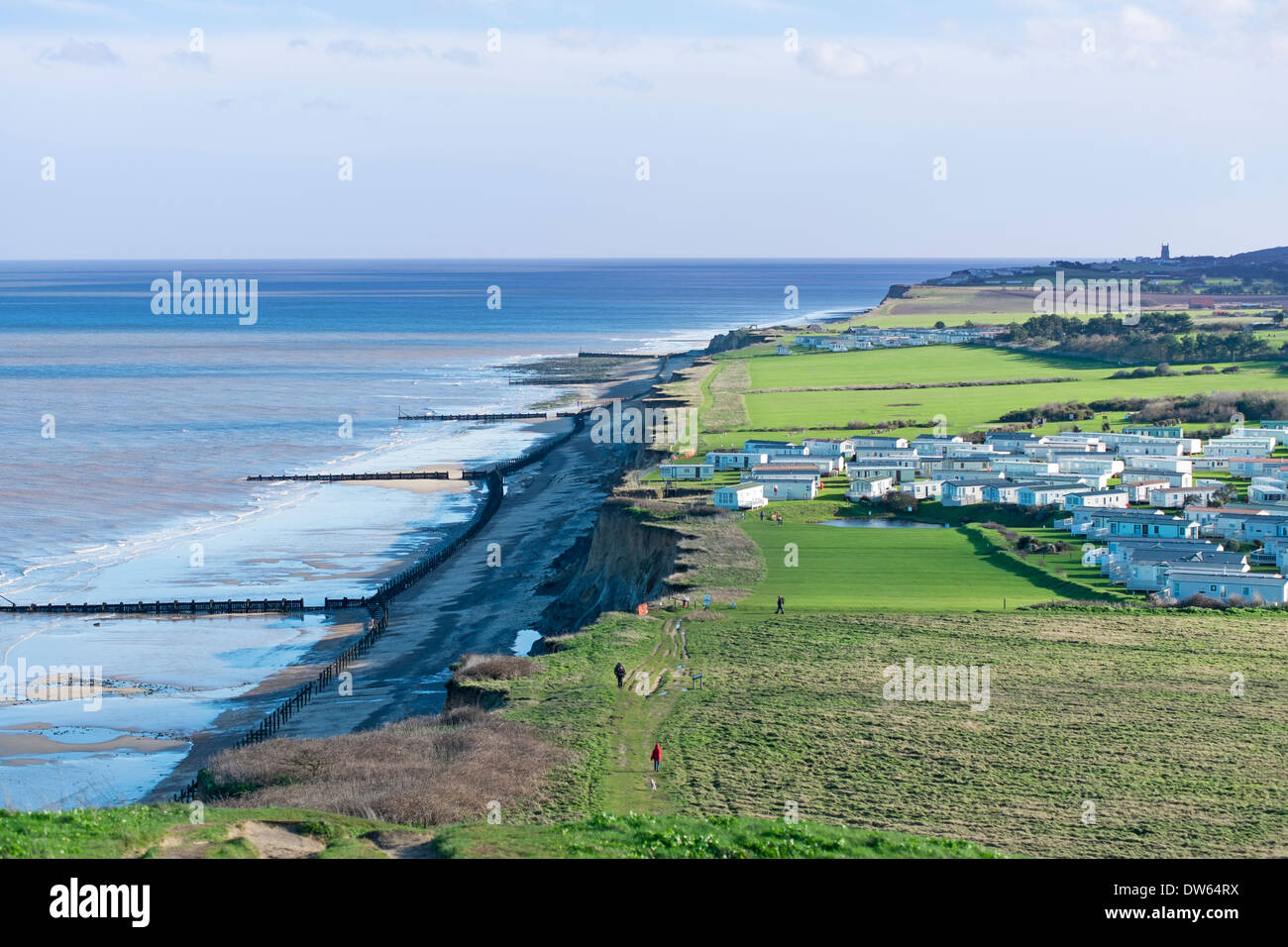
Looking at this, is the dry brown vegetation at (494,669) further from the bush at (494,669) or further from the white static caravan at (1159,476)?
the white static caravan at (1159,476)

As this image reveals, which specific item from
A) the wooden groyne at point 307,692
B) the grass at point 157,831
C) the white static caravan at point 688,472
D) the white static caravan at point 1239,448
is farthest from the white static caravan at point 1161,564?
the grass at point 157,831

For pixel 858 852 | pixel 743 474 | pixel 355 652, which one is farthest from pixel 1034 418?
pixel 858 852

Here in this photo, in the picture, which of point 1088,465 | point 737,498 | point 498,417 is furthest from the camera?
point 498,417

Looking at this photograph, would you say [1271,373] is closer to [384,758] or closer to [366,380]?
[366,380]

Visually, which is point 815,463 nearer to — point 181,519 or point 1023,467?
point 1023,467

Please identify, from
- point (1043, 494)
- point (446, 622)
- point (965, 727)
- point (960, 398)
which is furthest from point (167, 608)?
point (960, 398)
